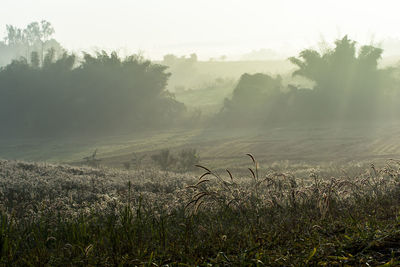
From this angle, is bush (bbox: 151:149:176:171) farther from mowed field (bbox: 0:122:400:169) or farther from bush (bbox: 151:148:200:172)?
mowed field (bbox: 0:122:400:169)

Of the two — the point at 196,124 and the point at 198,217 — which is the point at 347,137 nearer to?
the point at 196,124

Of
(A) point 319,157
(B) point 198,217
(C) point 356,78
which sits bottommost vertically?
(A) point 319,157

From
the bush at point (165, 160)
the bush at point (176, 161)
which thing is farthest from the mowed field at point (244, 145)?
the bush at point (165, 160)

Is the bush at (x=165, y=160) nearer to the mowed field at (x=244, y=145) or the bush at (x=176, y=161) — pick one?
the bush at (x=176, y=161)

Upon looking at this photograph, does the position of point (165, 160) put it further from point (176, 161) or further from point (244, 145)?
point (244, 145)

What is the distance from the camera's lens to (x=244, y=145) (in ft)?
93.8

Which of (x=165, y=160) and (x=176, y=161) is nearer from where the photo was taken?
(x=165, y=160)

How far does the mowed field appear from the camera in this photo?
2338cm

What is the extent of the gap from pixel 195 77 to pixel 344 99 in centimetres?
6304

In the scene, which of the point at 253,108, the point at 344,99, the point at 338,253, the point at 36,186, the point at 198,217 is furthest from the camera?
the point at 253,108

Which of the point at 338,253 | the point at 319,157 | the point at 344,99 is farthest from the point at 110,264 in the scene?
the point at 344,99

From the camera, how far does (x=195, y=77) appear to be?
98500 mm

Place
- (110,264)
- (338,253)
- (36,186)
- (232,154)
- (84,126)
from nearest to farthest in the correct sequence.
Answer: (338,253)
(110,264)
(36,186)
(232,154)
(84,126)

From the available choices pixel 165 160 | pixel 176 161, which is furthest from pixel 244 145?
pixel 165 160
